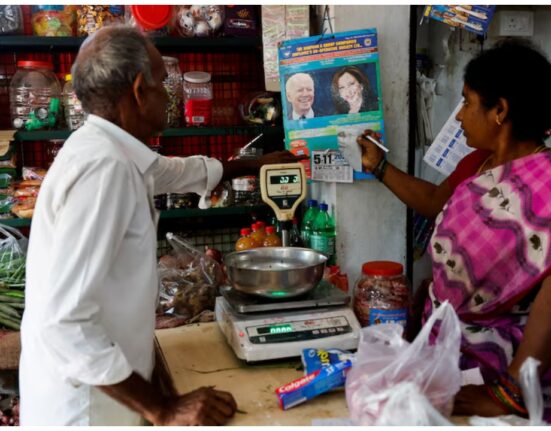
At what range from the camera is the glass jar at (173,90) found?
2725mm

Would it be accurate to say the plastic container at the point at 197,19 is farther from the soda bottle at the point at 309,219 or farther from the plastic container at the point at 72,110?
the soda bottle at the point at 309,219

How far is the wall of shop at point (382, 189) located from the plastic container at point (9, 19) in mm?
1347

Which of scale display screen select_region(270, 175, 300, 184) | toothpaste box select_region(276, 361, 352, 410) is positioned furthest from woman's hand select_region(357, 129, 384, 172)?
toothpaste box select_region(276, 361, 352, 410)

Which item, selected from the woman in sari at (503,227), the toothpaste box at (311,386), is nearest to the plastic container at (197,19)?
the woman in sari at (503,227)

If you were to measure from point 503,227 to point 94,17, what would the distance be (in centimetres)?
190

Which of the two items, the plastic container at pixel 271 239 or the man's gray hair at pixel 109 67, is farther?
the plastic container at pixel 271 239

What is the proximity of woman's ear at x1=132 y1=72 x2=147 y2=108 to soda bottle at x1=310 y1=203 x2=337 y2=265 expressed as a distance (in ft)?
4.07

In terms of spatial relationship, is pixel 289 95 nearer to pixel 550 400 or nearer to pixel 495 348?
pixel 495 348

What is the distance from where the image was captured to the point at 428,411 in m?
1.21

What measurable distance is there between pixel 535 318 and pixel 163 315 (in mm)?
1271

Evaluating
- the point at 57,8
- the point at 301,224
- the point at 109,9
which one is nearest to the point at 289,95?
the point at 301,224

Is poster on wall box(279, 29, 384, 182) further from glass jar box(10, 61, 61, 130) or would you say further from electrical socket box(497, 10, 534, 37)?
glass jar box(10, 61, 61, 130)

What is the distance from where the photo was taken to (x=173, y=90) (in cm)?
274

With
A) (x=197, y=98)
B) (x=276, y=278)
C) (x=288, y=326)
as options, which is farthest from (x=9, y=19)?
(x=288, y=326)
